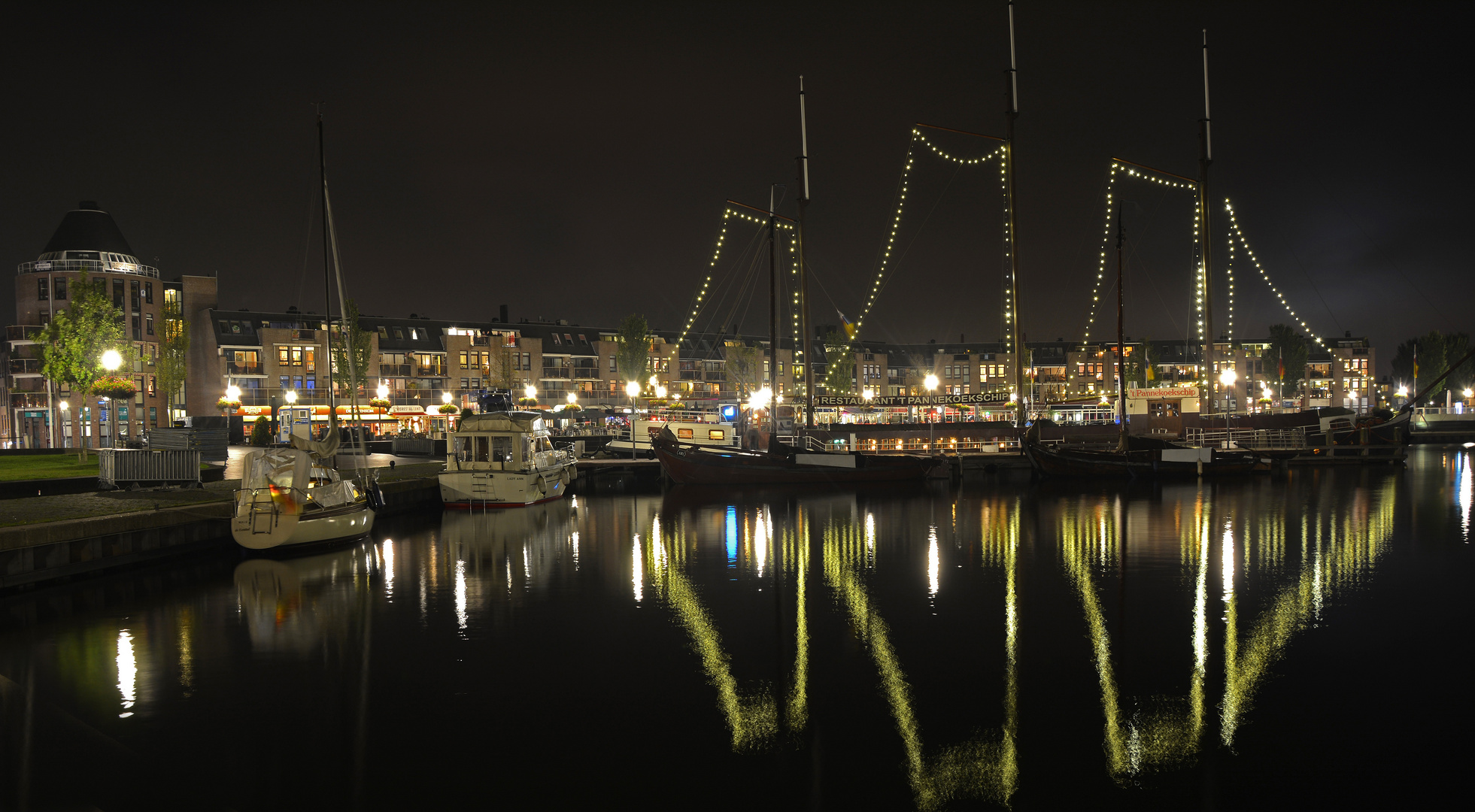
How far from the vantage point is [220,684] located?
12.7 m

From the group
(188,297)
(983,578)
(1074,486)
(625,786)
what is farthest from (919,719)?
(188,297)

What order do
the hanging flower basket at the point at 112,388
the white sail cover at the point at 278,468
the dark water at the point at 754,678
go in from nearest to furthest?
1. the dark water at the point at 754,678
2. the white sail cover at the point at 278,468
3. the hanging flower basket at the point at 112,388

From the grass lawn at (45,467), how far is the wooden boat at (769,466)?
2355 cm

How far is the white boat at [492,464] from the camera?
33375mm

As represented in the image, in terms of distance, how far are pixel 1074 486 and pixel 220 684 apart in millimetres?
38754

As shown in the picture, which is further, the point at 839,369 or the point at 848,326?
the point at 839,369

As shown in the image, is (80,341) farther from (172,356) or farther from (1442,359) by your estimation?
(1442,359)

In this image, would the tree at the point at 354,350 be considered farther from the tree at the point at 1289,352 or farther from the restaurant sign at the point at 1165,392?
the tree at the point at 1289,352

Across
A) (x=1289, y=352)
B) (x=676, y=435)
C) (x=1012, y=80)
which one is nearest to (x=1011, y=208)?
(x=1012, y=80)

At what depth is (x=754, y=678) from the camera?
41.8 feet

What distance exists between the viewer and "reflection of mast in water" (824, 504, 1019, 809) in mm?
9078

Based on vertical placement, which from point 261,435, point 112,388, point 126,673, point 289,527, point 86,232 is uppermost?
point 86,232

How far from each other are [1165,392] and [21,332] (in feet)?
331

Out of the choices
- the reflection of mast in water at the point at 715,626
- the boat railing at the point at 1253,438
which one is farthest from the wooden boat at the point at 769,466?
the boat railing at the point at 1253,438
